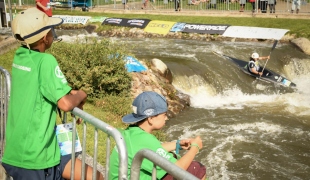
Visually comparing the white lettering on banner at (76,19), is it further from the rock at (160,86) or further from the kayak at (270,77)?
the rock at (160,86)

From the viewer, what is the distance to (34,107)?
12.1ft

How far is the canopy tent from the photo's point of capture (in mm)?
22406

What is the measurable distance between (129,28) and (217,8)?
6.44 m

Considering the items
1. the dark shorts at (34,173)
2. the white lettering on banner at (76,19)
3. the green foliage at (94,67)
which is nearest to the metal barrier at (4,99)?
the dark shorts at (34,173)

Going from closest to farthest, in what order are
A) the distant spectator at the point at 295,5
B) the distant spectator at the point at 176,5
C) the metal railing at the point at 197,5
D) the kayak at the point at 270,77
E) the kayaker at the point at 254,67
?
the kayak at the point at 270,77 → the kayaker at the point at 254,67 → the distant spectator at the point at 295,5 → the metal railing at the point at 197,5 → the distant spectator at the point at 176,5

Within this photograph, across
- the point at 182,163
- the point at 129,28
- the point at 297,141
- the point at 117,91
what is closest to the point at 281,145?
the point at 297,141

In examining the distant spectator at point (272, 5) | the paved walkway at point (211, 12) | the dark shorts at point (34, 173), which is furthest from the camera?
the distant spectator at point (272, 5)

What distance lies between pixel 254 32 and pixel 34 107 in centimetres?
2075

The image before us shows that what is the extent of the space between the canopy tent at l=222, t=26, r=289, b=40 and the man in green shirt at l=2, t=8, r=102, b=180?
1941 centimetres

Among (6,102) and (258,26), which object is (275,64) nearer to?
(258,26)

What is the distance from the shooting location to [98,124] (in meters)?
3.33

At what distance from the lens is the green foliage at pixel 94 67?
11.6 meters

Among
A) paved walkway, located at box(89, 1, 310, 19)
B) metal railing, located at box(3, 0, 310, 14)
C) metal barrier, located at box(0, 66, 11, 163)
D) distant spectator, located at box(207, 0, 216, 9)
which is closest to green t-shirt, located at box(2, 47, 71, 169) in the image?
metal barrier, located at box(0, 66, 11, 163)

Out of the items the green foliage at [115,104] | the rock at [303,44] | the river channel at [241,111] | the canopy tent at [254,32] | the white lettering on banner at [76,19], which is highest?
the white lettering on banner at [76,19]
